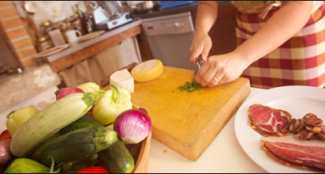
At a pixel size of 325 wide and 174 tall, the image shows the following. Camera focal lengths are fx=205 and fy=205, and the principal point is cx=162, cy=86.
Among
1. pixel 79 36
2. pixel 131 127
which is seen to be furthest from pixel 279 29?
pixel 79 36

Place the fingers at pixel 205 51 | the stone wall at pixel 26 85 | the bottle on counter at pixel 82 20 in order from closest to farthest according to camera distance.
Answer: the fingers at pixel 205 51, the stone wall at pixel 26 85, the bottle on counter at pixel 82 20

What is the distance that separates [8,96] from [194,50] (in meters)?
1.56

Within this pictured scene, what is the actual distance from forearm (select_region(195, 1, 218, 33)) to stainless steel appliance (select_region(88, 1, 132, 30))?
1.26 m

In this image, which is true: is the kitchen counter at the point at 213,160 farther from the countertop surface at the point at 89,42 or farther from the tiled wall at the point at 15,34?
the tiled wall at the point at 15,34

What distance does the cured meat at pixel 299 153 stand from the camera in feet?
1.52

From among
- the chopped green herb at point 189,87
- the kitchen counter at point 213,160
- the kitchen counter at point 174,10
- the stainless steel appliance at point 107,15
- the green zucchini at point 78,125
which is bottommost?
the kitchen counter at point 213,160

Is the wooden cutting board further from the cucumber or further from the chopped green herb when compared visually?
the cucumber

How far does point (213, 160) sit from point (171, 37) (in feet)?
6.07

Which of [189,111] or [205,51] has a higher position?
[205,51]

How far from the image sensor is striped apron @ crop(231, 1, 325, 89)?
1.06 m

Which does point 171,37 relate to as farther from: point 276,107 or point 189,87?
point 276,107

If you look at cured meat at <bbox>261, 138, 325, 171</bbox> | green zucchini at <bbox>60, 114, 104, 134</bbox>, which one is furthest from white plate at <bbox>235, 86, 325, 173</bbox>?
green zucchini at <bbox>60, 114, 104, 134</bbox>

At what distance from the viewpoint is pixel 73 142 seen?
0.46m

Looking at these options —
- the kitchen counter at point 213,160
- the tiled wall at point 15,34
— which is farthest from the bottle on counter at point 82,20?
the kitchen counter at point 213,160
